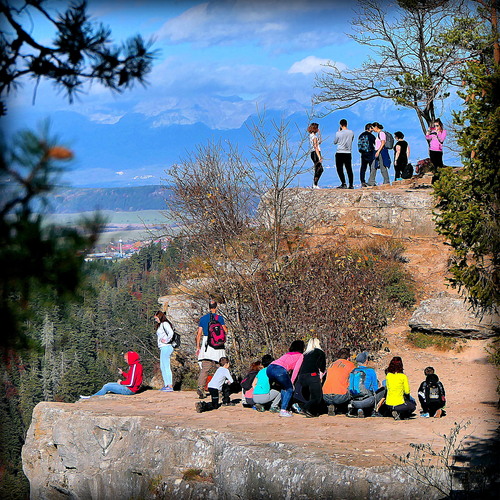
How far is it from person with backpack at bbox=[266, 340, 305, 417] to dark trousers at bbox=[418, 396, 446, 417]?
194 centimetres

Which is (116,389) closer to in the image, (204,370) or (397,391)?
(204,370)

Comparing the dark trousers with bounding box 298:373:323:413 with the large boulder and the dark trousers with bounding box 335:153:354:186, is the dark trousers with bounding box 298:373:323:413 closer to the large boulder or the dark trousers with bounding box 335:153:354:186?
the large boulder

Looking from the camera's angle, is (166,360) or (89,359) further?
(89,359)

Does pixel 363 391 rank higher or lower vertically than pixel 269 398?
higher

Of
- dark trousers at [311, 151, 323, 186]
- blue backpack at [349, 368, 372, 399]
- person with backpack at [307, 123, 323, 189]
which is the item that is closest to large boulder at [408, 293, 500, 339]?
person with backpack at [307, 123, 323, 189]

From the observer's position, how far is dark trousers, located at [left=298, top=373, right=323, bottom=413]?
11.3 metres

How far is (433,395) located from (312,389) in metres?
1.79

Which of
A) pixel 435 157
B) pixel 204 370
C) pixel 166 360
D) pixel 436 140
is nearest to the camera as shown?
pixel 204 370

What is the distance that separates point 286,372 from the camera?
1159cm

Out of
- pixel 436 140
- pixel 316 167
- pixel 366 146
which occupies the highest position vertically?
pixel 366 146

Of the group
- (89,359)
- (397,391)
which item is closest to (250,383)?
(397,391)

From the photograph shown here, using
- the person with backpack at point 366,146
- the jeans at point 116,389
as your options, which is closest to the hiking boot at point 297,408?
the jeans at point 116,389

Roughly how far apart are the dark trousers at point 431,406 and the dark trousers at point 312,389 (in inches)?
59.6

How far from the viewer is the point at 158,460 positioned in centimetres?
1184
